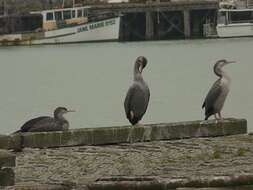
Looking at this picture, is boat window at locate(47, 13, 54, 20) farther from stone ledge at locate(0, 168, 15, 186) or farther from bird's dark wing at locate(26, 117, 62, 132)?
stone ledge at locate(0, 168, 15, 186)

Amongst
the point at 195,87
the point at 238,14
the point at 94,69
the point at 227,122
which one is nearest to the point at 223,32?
the point at 238,14

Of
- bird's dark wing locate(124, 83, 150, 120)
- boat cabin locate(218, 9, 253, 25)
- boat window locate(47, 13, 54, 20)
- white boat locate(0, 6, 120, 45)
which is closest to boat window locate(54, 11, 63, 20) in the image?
white boat locate(0, 6, 120, 45)

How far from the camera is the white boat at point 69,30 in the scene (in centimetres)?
11500

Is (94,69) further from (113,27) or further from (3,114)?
(113,27)

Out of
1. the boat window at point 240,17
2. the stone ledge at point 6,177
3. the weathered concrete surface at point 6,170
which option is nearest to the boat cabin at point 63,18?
the boat window at point 240,17

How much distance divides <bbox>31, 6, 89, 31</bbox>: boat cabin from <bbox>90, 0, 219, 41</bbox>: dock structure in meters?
5.01

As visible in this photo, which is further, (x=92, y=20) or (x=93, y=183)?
(x=92, y=20)

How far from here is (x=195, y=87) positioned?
42.8 meters

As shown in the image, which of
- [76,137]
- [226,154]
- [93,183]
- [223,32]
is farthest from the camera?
[223,32]

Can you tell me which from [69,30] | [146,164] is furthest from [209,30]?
[146,164]

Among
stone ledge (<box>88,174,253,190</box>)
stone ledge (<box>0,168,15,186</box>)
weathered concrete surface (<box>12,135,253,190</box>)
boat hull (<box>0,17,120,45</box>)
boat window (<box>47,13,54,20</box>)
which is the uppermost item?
stone ledge (<box>0,168,15,186</box>)

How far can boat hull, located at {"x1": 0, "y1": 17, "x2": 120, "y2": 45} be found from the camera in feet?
377

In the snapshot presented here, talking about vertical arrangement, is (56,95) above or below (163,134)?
below

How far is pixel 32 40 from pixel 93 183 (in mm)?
105731
